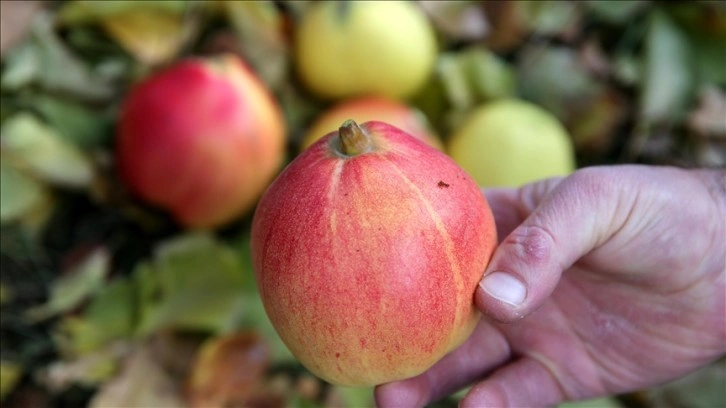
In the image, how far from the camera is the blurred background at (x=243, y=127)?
82 centimetres

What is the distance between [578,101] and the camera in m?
1.06

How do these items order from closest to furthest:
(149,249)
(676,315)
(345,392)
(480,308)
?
(480,308)
(676,315)
(345,392)
(149,249)

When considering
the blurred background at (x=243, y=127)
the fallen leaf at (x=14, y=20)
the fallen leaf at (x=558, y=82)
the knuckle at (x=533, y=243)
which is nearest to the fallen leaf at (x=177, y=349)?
the blurred background at (x=243, y=127)

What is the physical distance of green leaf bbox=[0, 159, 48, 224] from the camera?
79 centimetres

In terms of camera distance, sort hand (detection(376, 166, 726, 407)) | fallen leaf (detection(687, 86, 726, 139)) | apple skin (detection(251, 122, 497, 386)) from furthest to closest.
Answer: fallen leaf (detection(687, 86, 726, 139)) → hand (detection(376, 166, 726, 407)) → apple skin (detection(251, 122, 497, 386))

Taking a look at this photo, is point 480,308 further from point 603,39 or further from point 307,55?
point 603,39

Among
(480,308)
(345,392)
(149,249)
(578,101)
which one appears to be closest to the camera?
(480,308)

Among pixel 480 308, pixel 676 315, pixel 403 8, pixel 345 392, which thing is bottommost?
pixel 345 392

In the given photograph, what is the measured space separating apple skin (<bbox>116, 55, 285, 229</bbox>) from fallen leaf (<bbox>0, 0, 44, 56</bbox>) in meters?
0.15

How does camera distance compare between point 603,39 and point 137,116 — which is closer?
point 137,116

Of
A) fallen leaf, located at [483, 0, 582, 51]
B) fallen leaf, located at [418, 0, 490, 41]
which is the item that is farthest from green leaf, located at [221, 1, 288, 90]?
fallen leaf, located at [483, 0, 582, 51]

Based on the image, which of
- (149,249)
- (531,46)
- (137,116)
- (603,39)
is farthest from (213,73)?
(603,39)

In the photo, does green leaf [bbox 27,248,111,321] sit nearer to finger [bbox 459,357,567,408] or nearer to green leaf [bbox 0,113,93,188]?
green leaf [bbox 0,113,93,188]

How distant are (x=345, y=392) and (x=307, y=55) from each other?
462 millimetres
